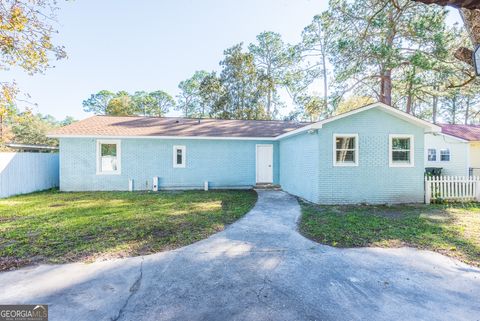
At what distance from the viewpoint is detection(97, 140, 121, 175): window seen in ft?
39.1

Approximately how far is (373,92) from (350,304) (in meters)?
19.3

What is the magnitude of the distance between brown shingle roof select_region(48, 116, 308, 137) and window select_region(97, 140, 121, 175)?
0.57 meters

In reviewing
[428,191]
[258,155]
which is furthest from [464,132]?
[258,155]

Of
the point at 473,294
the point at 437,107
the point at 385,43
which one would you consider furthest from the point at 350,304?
the point at 437,107

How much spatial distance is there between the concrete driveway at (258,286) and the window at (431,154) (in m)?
14.8

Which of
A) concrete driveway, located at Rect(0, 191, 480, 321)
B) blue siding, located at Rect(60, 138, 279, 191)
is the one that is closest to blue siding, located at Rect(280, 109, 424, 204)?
concrete driveway, located at Rect(0, 191, 480, 321)

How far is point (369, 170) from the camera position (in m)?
8.76

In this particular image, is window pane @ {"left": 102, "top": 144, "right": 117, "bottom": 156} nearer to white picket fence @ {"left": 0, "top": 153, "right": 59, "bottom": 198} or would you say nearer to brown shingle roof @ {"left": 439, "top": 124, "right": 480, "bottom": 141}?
white picket fence @ {"left": 0, "top": 153, "right": 59, "bottom": 198}

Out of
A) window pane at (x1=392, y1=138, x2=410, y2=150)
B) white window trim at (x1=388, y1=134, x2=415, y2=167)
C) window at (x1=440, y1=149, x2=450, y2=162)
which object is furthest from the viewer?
window at (x1=440, y1=149, x2=450, y2=162)

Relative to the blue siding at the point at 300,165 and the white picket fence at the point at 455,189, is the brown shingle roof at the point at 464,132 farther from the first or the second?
the blue siding at the point at 300,165

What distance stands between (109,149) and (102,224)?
7221mm


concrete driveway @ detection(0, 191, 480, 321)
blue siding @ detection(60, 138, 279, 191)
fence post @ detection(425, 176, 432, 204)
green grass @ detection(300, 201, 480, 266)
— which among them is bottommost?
concrete driveway @ detection(0, 191, 480, 321)

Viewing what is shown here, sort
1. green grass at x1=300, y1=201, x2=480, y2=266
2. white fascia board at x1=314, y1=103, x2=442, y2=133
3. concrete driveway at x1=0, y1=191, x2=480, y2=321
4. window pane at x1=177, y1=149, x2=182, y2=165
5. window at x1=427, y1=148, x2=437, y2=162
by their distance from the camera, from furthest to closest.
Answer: window at x1=427, y1=148, x2=437, y2=162, window pane at x1=177, y1=149, x2=182, y2=165, white fascia board at x1=314, y1=103, x2=442, y2=133, green grass at x1=300, y1=201, x2=480, y2=266, concrete driveway at x1=0, y1=191, x2=480, y2=321

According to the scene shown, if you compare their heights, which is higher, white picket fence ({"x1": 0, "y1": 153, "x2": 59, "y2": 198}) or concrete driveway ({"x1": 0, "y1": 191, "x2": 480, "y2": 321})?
white picket fence ({"x1": 0, "y1": 153, "x2": 59, "y2": 198})
